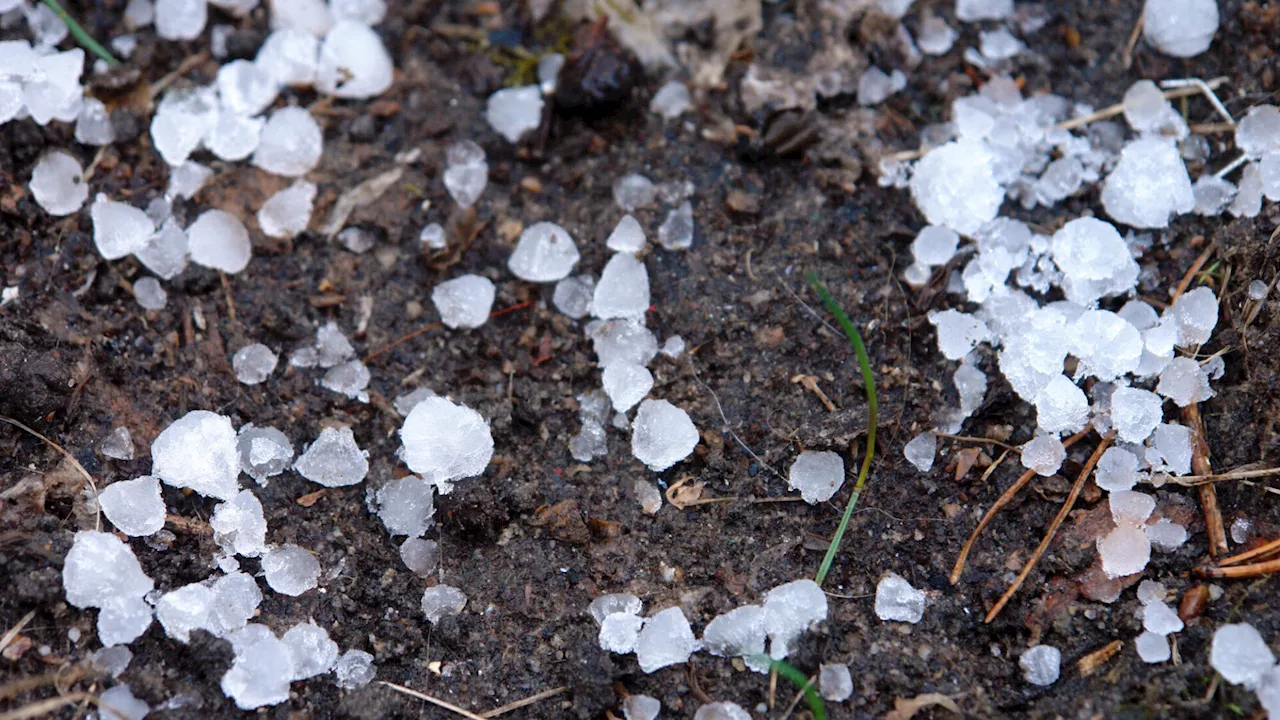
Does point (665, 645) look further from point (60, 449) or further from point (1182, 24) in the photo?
point (1182, 24)

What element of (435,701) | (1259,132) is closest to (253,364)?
(435,701)

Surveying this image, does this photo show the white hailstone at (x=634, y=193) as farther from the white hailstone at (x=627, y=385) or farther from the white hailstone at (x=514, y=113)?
the white hailstone at (x=627, y=385)

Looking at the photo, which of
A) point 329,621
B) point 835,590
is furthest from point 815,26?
point 329,621

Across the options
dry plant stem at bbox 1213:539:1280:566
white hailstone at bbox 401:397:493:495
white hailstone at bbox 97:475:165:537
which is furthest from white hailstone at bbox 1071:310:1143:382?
white hailstone at bbox 97:475:165:537

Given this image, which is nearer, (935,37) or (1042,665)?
(1042,665)

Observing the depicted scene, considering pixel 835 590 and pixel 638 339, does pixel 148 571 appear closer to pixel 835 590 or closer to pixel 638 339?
pixel 638 339

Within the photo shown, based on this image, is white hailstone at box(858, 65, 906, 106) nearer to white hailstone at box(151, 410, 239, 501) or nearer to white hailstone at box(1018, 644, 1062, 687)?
white hailstone at box(1018, 644, 1062, 687)

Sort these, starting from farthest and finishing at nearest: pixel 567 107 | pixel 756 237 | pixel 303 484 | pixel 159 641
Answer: pixel 567 107, pixel 756 237, pixel 303 484, pixel 159 641
